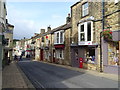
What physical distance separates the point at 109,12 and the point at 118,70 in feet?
19.1

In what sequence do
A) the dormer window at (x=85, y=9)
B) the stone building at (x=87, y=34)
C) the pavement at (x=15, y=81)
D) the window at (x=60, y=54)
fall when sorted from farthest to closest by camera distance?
the window at (x=60, y=54), the dormer window at (x=85, y=9), the stone building at (x=87, y=34), the pavement at (x=15, y=81)

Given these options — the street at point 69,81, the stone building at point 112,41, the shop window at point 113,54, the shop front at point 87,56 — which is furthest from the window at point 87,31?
the street at point 69,81

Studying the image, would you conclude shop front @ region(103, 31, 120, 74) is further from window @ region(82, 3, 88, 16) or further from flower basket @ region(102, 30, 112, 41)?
window @ region(82, 3, 88, 16)

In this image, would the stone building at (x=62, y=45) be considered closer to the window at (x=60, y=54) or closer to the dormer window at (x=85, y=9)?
the window at (x=60, y=54)

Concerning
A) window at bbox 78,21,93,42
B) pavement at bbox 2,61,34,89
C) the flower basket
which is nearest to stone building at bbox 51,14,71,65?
window at bbox 78,21,93,42

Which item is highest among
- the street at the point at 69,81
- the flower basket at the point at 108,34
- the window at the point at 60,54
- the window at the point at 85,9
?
the window at the point at 85,9

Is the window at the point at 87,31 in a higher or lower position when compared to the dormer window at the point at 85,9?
lower

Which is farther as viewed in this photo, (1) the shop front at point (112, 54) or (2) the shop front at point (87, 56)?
(2) the shop front at point (87, 56)

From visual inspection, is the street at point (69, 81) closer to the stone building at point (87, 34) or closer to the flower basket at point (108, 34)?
the stone building at point (87, 34)

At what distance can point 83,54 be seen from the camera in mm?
15523

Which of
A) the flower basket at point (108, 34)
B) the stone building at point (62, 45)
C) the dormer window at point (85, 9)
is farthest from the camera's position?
the stone building at point (62, 45)

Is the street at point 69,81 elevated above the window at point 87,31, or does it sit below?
below

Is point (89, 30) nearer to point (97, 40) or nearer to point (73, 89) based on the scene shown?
point (97, 40)

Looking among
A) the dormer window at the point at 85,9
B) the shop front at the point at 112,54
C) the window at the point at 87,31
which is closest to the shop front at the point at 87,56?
the window at the point at 87,31
